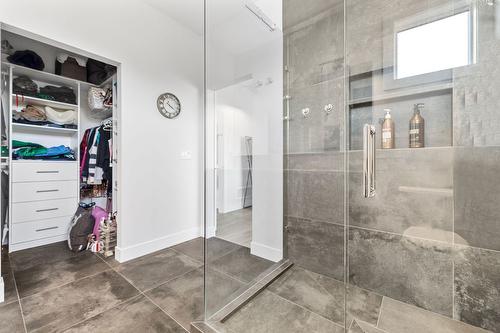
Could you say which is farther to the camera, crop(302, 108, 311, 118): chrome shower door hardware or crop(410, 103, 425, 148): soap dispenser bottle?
crop(302, 108, 311, 118): chrome shower door hardware

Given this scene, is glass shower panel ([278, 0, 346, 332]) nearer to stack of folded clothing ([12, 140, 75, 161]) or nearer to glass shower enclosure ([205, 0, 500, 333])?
glass shower enclosure ([205, 0, 500, 333])

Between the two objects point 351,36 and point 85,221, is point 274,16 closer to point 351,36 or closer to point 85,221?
point 351,36

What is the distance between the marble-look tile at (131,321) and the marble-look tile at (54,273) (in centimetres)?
67

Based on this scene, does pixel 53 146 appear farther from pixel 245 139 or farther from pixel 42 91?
pixel 245 139

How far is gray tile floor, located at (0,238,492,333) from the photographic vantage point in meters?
1.23

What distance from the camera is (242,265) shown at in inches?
67.0

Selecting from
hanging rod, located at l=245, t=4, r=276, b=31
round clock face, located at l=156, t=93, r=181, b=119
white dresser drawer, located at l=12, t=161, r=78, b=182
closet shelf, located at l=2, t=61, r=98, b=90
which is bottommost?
white dresser drawer, located at l=12, t=161, r=78, b=182

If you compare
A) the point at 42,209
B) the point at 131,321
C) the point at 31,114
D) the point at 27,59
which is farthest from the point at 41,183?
the point at 131,321

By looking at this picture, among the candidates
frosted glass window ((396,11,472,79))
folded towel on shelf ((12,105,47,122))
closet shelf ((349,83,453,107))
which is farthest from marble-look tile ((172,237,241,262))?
folded towel on shelf ((12,105,47,122))

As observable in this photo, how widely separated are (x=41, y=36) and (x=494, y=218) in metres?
3.27

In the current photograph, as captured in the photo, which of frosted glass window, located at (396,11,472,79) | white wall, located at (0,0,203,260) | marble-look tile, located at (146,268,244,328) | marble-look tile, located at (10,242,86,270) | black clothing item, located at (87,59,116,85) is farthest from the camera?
black clothing item, located at (87,59,116,85)

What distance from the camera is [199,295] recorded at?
5.13 ft

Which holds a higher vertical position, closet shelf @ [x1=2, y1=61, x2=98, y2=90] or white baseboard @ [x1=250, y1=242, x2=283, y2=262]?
closet shelf @ [x1=2, y1=61, x2=98, y2=90]

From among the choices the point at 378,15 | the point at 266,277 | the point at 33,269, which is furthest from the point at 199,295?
the point at 378,15
